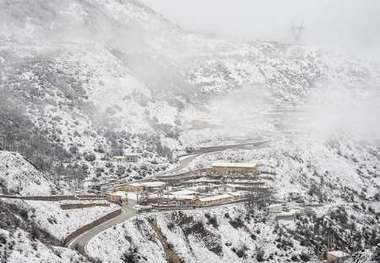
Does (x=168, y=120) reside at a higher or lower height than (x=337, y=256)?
higher

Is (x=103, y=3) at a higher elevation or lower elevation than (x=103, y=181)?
higher

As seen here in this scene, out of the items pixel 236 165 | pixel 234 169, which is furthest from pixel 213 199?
pixel 236 165

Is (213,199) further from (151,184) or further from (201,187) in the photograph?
(151,184)

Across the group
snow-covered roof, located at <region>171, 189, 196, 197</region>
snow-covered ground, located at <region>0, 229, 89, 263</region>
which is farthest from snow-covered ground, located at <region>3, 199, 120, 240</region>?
snow-covered roof, located at <region>171, 189, 196, 197</region>

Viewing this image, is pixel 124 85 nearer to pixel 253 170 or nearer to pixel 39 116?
pixel 39 116

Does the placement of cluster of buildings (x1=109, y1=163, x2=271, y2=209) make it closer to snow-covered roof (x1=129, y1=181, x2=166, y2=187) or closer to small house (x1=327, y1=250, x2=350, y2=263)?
snow-covered roof (x1=129, y1=181, x2=166, y2=187)

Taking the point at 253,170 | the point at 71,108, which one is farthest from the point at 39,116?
the point at 253,170
